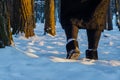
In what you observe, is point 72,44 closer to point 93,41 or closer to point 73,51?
point 73,51

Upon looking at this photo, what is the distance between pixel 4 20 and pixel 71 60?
195 cm

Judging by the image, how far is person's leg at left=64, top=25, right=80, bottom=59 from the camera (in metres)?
6.23

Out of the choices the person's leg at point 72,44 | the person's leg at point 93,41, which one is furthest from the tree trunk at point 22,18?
the person's leg at point 72,44

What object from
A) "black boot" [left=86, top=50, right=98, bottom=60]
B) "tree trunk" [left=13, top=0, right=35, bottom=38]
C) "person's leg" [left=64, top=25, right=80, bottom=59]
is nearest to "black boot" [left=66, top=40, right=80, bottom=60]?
"person's leg" [left=64, top=25, right=80, bottom=59]

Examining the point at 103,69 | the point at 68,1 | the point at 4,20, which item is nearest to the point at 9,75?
the point at 103,69

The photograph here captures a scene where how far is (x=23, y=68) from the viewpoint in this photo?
5176 millimetres

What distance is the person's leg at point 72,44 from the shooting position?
623 cm

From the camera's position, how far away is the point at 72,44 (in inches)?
249

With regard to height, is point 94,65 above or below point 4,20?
below

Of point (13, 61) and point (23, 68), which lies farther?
point (13, 61)

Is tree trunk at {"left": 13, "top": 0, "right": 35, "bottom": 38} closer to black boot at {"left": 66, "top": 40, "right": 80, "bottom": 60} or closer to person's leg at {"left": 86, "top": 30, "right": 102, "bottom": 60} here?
person's leg at {"left": 86, "top": 30, "right": 102, "bottom": 60}

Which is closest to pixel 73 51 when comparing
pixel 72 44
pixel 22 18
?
pixel 72 44

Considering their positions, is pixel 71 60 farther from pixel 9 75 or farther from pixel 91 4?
pixel 9 75

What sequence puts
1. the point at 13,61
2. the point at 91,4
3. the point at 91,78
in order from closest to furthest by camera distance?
the point at 91,78
the point at 13,61
the point at 91,4
